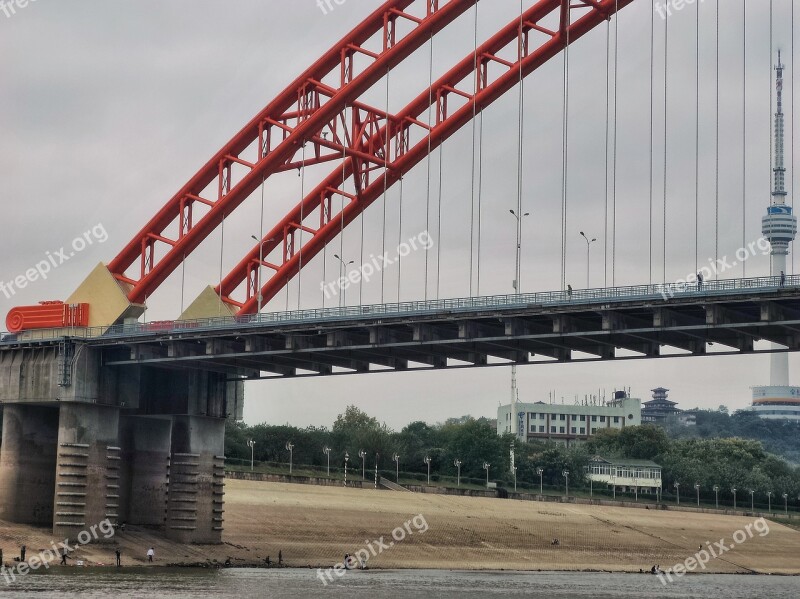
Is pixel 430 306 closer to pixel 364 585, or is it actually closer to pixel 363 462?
pixel 364 585

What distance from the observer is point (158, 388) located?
91875 mm

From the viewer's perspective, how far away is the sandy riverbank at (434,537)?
88375mm

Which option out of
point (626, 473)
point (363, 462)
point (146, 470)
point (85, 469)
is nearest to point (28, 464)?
point (85, 469)

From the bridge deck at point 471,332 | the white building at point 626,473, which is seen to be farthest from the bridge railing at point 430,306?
the white building at point 626,473

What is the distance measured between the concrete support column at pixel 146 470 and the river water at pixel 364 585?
1242 centimetres

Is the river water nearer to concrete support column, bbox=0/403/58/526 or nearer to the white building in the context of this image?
concrete support column, bbox=0/403/58/526

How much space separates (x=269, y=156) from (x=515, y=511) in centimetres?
4604

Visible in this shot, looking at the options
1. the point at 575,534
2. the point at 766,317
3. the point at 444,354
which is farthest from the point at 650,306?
the point at 575,534

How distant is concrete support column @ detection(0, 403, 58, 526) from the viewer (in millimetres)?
84875

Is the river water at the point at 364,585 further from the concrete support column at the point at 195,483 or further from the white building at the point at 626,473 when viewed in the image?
the white building at the point at 626,473

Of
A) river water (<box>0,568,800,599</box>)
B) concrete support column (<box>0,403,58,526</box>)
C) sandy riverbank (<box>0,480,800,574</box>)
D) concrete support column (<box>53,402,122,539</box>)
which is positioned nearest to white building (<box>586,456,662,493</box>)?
sandy riverbank (<box>0,480,800,574</box>)

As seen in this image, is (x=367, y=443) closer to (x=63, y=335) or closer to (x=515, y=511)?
(x=515, y=511)

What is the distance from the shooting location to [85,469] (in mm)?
84438

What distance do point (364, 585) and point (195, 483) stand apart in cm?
2072
